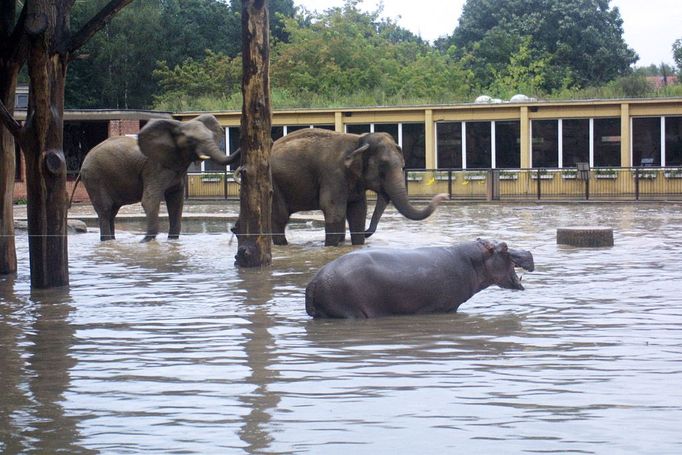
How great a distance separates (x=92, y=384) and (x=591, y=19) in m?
63.6

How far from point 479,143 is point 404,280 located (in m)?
31.8

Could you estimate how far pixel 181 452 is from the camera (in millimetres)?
6367

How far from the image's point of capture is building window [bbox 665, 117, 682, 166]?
39625 millimetres

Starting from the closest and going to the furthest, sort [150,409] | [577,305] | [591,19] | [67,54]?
[150,409] < [577,305] < [67,54] < [591,19]

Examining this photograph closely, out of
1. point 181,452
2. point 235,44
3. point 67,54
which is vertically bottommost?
point 181,452

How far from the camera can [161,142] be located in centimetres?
2130

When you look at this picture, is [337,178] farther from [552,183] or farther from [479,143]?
[479,143]

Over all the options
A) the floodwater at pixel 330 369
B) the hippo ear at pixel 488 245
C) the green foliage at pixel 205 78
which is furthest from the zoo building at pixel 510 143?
the hippo ear at pixel 488 245

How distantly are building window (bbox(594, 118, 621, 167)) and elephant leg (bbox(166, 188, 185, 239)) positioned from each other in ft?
71.7

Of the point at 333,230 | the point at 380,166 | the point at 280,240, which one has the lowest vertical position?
the point at 280,240

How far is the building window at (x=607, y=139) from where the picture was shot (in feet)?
132

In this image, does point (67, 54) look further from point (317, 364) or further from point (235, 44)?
point (235, 44)

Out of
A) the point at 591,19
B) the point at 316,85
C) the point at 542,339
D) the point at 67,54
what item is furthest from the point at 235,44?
the point at 542,339

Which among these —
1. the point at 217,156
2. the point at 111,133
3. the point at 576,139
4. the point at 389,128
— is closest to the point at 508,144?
the point at 576,139
